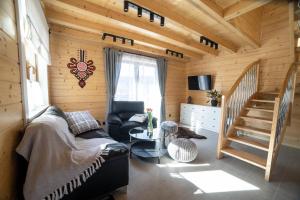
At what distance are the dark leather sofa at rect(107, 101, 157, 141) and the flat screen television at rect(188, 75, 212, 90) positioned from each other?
2.15 m

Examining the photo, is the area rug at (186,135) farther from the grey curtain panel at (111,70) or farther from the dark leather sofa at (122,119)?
the grey curtain panel at (111,70)

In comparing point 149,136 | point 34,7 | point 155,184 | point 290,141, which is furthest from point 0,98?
point 290,141

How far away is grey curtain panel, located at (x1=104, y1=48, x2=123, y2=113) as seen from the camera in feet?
12.7

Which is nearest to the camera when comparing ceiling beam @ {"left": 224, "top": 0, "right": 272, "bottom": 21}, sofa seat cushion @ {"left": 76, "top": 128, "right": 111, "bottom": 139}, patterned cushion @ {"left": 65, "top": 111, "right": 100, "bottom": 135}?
ceiling beam @ {"left": 224, "top": 0, "right": 272, "bottom": 21}

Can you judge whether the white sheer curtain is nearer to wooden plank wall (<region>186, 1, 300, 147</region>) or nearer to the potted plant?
the potted plant

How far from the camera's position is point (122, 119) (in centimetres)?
368

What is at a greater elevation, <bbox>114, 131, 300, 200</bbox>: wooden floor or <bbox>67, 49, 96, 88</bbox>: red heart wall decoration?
<bbox>67, 49, 96, 88</bbox>: red heart wall decoration

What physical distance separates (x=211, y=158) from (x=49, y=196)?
2.48m

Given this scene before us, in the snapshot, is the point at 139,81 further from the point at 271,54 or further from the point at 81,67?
the point at 271,54

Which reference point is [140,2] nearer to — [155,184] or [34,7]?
[34,7]

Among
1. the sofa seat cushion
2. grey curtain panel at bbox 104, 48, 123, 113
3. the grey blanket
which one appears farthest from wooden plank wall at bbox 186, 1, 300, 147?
the grey blanket

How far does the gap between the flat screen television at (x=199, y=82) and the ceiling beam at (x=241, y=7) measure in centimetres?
260

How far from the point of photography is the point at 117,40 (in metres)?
3.53

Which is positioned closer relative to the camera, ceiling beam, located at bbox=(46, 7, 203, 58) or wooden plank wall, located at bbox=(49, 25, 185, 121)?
ceiling beam, located at bbox=(46, 7, 203, 58)
